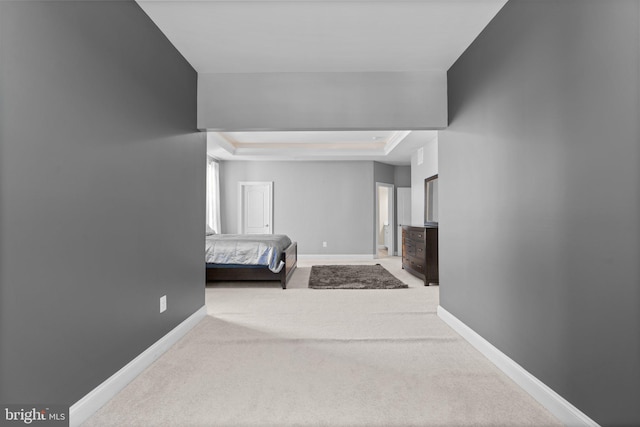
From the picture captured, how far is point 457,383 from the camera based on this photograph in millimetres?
2102

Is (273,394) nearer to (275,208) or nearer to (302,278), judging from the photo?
(302,278)

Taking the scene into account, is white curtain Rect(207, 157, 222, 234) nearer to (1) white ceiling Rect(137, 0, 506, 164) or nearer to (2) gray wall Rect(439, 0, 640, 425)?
(1) white ceiling Rect(137, 0, 506, 164)

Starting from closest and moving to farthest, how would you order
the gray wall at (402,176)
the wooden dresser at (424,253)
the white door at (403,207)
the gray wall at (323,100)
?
the gray wall at (323,100), the wooden dresser at (424,253), the white door at (403,207), the gray wall at (402,176)

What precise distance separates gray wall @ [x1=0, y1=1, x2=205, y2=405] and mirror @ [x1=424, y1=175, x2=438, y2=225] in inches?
188

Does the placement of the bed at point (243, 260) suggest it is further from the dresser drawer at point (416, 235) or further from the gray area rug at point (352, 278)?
the dresser drawer at point (416, 235)

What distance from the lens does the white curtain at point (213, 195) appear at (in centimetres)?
751

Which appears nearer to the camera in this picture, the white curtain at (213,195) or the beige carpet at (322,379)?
the beige carpet at (322,379)

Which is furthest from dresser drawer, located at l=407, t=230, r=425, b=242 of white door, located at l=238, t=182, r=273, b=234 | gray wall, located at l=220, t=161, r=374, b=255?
white door, located at l=238, t=182, r=273, b=234

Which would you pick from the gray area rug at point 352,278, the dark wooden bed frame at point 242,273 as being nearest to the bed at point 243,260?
the dark wooden bed frame at point 242,273

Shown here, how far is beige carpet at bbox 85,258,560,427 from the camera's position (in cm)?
175

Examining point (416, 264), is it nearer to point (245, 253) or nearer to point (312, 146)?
point (245, 253)

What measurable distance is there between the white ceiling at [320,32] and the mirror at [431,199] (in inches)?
126

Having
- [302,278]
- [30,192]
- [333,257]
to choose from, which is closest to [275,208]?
[333,257]

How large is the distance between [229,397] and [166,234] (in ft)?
4.40
